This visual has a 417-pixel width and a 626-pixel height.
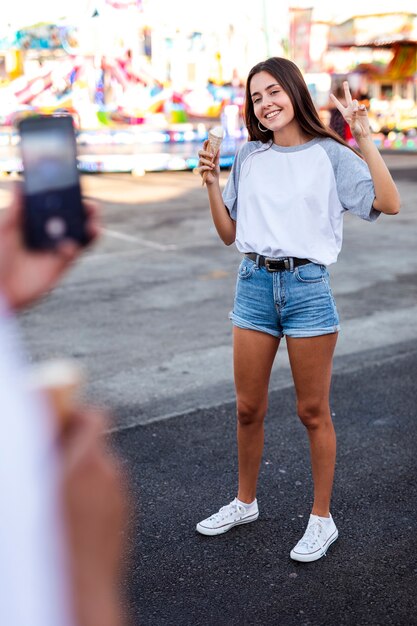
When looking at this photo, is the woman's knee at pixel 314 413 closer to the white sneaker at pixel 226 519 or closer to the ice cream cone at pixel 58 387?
the white sneaker at pixel 226 519

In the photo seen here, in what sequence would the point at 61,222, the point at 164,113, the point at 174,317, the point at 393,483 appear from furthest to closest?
the point at 164,113 → the point at 174,317 → the point at 393,483 → the point at 61,222

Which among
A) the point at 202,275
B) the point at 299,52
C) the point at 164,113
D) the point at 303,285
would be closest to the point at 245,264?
the point at 303,285

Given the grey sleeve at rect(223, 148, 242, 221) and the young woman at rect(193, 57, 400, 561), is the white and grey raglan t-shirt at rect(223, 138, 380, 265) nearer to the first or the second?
the young woman at rect(193, 57, 400, 561)

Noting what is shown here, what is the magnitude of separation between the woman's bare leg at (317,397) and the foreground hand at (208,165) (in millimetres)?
676

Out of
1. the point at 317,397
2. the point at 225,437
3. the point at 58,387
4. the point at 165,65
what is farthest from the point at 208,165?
the point at 165,65

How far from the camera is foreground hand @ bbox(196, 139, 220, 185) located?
3.22 metres

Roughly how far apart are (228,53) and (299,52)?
1008cm

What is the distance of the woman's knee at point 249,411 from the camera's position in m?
3.40

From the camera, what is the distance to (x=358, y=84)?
25.8 metres

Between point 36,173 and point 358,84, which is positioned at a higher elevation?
point 36,173

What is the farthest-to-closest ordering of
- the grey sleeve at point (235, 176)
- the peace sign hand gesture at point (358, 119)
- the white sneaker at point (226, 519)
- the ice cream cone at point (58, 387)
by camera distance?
the white sneaker at point (226, 519) < the grey sleeve at point (235, 176) < the peace sign hand gesture at point (358, 119) < the ice cream cone at point (58, 387)

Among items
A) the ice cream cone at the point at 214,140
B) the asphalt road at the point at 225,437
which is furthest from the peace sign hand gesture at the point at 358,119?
the asphalt road at the point at 225,437

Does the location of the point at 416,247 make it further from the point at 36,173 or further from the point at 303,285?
the point at 36,173

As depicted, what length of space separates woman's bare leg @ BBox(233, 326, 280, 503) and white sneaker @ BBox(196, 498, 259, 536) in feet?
0.51
